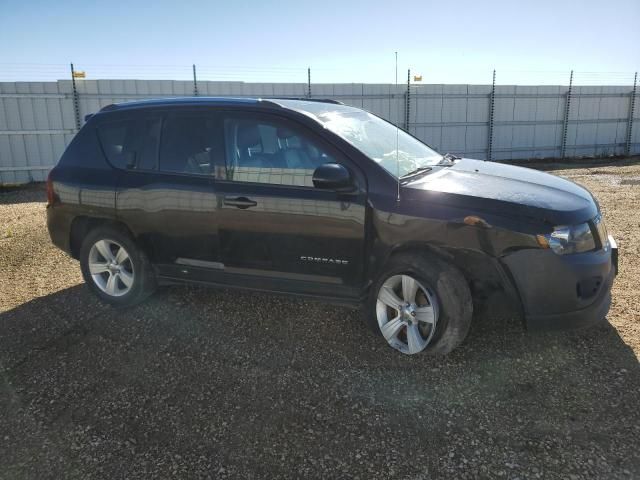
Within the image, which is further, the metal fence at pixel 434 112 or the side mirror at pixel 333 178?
the metal fence at pixel 434 112

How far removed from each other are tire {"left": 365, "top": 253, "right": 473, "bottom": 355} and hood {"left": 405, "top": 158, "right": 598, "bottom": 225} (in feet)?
1.60

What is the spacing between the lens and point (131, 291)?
4516 millimetres

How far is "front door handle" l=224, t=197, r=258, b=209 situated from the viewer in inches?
151

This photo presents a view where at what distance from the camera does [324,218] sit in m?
3.61

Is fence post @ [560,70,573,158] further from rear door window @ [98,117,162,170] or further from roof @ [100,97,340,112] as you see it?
rear door window @ [98,117,162,170]

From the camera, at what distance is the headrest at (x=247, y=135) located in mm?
3963

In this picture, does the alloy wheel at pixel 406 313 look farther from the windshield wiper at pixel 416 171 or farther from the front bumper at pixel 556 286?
the windshield wiper at pixel 416 171

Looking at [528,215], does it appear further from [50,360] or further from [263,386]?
[50,360]

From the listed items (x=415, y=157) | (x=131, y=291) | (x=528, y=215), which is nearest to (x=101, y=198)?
(x=131, y=291)

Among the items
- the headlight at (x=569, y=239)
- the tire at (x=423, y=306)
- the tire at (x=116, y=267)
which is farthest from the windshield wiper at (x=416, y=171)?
the tire at (x=116, y=267)

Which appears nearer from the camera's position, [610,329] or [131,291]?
[610,329]

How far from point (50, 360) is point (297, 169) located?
2.27 m

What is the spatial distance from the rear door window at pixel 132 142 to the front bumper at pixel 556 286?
2.96 m

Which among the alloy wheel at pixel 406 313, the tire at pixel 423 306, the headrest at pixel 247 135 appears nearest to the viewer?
the tire at pixel 423 306
